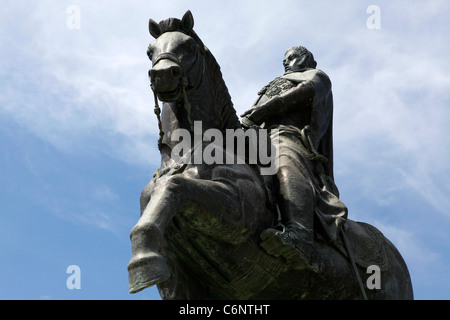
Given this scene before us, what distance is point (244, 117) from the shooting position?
11211mm

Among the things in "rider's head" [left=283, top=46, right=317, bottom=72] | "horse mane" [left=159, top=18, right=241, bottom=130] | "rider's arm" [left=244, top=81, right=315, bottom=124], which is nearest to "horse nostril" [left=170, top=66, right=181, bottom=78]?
"horse mane" [left=159, top=18, right=241, bottom=130]

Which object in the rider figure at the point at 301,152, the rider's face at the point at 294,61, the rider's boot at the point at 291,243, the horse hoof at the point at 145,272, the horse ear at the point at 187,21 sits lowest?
the horse hoof at the point at 145,272

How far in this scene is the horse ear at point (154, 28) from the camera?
9574 mm

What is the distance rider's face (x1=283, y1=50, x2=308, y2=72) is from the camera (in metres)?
12.0

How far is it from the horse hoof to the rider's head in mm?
4868

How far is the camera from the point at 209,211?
8.69m

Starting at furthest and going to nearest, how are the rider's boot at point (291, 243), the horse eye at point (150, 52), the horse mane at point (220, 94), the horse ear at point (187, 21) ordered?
the horse mane at point (220, 94) → the horse ear at point (187, 21) → the horse eye at point (150, 52) → the rider's boot at point (291, 243)

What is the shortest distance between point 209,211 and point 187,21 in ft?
7.02

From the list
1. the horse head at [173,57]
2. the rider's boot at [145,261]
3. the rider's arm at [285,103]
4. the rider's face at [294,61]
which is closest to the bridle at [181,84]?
the horse head at [173,57]

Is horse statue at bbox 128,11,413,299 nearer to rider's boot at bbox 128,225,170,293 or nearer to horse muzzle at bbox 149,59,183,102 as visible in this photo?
horse muzzle at bbox 149,59,183,102

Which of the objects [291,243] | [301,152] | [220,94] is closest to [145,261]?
[291,243]

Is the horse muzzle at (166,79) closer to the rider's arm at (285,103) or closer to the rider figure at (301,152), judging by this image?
the rider figure at (301,152)

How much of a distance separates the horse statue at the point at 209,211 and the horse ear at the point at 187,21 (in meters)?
0.01
